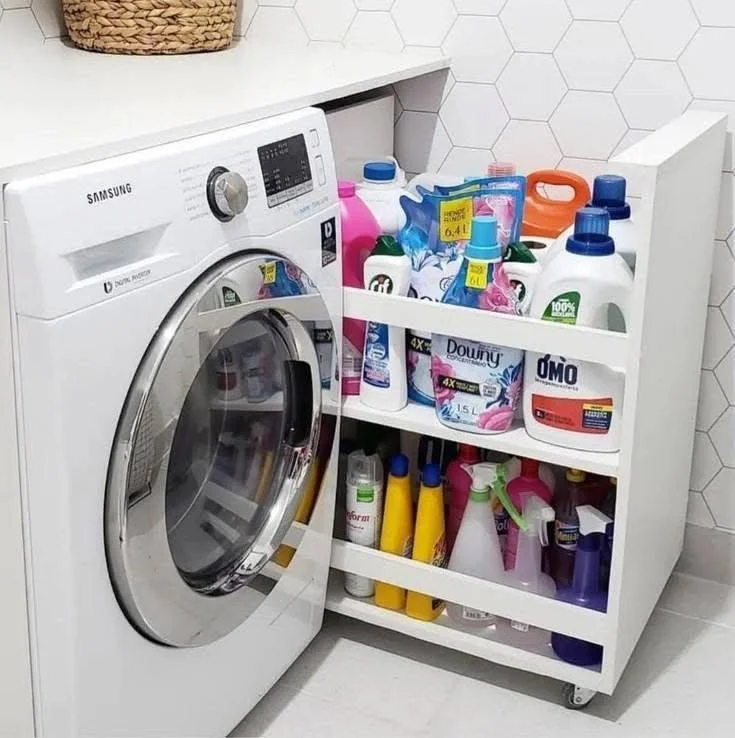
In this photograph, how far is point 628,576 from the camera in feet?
4.77

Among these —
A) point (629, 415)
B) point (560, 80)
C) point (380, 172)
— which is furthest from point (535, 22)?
point (629, 415)

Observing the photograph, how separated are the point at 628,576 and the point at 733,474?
1.40 ft

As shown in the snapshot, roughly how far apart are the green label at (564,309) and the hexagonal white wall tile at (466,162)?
0.51 m

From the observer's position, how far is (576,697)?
153 centimetres

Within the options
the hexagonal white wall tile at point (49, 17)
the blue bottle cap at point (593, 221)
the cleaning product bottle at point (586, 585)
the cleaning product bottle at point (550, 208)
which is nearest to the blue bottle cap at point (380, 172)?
the cleaning product bottle at point (550, 208)

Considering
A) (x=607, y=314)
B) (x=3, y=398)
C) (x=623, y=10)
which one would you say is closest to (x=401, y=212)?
(x=607, y=314)

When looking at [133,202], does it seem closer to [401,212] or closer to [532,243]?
[401,212]

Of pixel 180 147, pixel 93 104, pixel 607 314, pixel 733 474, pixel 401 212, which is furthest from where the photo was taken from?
pixel 733 474

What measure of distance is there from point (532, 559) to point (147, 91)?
0.82 m

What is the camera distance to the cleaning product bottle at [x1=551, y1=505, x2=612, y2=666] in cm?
149

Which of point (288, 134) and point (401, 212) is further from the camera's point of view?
point (401, 212)

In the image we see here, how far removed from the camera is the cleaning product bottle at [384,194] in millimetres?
1552

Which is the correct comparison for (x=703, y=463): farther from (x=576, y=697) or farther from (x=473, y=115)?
(x=473, y=115)

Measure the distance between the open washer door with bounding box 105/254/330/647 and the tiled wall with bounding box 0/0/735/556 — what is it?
56 centimetres
